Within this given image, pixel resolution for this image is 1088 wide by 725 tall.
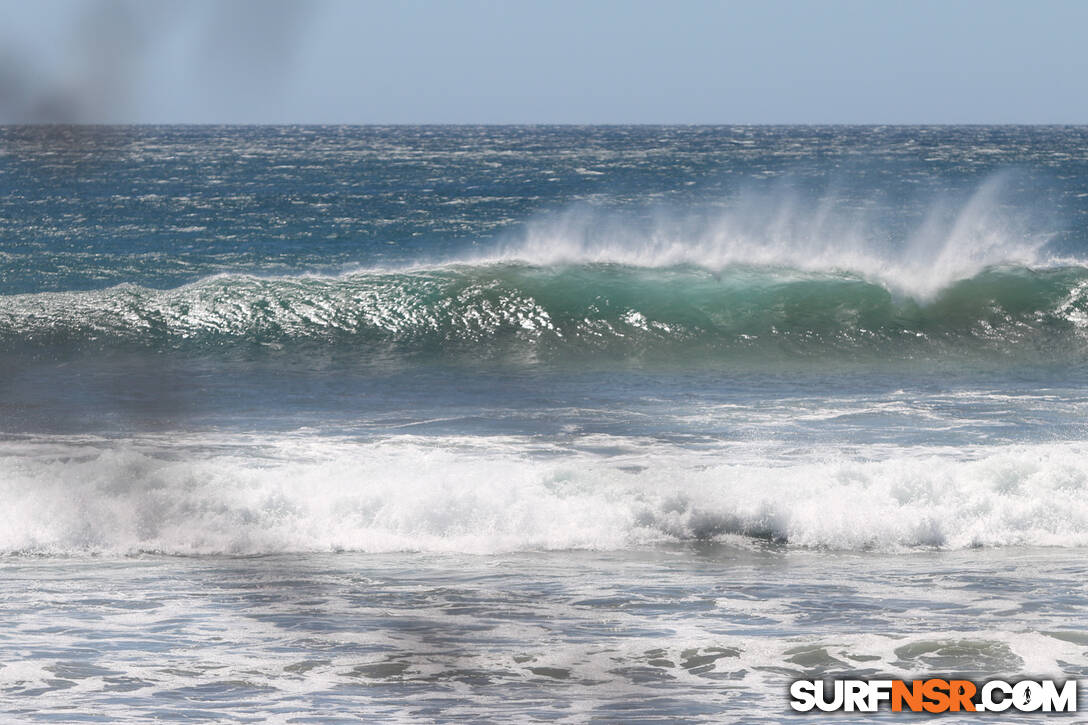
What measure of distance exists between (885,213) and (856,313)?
59.7 ft

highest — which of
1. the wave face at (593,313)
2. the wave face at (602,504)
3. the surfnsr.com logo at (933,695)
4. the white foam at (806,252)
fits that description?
the white foam at (806,252)

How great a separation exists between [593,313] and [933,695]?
1130cm

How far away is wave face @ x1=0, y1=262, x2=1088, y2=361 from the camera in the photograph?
1488 cm

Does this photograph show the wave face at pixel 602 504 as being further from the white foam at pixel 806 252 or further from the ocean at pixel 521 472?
the white foam at pixel 806 252

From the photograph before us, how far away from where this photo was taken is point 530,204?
36.8 meters

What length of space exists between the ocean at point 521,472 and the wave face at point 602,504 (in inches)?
1.2

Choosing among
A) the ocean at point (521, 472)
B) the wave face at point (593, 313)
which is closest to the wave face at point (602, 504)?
the ocean at point (521, 472)

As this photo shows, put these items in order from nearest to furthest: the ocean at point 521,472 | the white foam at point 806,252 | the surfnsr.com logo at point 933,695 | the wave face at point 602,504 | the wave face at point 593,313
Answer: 1. the ocean at point 521,472
2. the surfnsr.com logo at point 933,695
3. the wave face at point 602,504
4. the wave face at point 593,313
5. the white foam at point 806,252

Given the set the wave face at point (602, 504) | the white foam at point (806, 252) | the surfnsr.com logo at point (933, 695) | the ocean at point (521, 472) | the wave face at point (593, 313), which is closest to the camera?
the ocean at point (521, 472)

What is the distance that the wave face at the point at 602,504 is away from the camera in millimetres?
7723

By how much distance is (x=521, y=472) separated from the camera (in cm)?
869

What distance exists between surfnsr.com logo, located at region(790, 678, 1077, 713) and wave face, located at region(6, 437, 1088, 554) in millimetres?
2772

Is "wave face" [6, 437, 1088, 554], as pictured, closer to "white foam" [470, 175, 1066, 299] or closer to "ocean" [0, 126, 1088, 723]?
"ocean" [0, 126, 1088, 723]

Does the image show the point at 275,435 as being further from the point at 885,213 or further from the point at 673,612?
the point at 885,213
